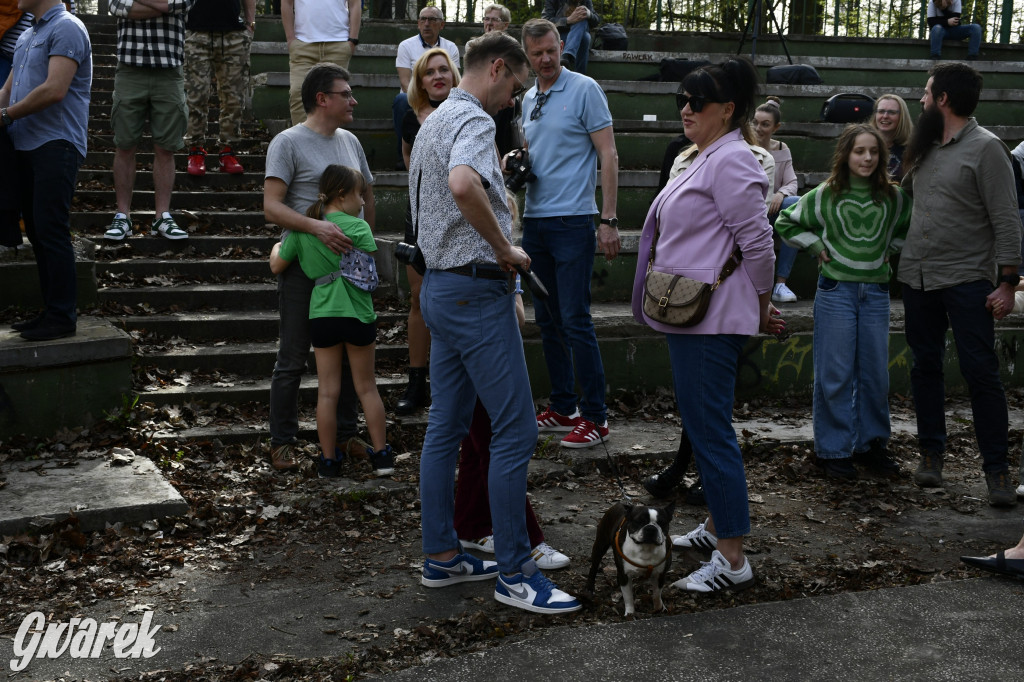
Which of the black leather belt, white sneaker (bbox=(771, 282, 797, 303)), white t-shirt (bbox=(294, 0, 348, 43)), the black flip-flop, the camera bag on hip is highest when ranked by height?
white t-shirt (bbox=(294, 0, 348, 43))

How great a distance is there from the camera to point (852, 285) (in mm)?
6008

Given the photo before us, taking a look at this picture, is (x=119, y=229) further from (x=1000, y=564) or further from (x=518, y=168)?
(x=1000, y=564)

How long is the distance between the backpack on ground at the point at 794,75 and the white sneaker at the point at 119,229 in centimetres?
865

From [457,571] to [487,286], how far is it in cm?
127

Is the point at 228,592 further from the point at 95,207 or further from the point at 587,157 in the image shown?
the point at 95,207

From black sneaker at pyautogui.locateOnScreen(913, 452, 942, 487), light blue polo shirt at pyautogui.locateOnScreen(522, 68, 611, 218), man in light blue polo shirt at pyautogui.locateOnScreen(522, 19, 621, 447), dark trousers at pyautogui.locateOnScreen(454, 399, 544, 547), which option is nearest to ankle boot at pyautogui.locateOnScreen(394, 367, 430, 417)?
man in light blue polo shirt at pyautogui.locateOnScreen(522, 19, 621, 447)

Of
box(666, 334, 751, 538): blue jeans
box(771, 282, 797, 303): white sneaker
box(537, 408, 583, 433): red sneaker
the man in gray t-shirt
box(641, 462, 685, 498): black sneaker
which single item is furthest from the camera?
box(771, 282, 797, 303): white sneaker

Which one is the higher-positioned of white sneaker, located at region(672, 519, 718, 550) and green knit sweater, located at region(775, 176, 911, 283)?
green knit sweater, located at region(775, 176, 911, 283)

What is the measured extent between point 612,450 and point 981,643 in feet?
9.24

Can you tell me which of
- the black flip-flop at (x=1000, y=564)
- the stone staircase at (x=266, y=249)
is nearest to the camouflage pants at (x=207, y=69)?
the stone staircase at (x=266, y=249)

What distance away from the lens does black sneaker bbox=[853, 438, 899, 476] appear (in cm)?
620

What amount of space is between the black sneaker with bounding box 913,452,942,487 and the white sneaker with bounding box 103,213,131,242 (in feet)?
20.5

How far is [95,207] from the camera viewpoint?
919cm

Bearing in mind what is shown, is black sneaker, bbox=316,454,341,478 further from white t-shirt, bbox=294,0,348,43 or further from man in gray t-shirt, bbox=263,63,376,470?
white t-shirt, bbox=294,0,348,43
